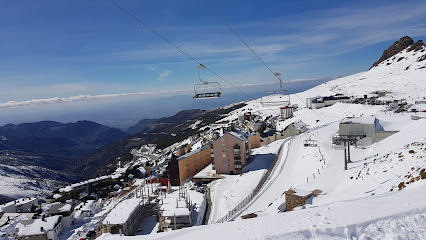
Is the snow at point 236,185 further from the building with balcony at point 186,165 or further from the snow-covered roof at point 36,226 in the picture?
the snow-covered roof at point 36,226

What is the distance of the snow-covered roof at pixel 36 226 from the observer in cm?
3731

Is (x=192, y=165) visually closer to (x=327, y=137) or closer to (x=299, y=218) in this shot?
(x=327, y=137)

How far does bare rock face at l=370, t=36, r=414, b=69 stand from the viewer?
500 ft

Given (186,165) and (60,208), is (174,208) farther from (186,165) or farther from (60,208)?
(60,208)

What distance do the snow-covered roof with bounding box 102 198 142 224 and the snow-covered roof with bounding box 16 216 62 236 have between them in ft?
40.5

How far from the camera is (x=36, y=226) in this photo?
38.7m

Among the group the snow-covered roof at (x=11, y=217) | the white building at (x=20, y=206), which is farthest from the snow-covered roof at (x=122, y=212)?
the white building at (x=20, y=206)

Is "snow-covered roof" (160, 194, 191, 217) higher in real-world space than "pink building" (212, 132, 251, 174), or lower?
lower

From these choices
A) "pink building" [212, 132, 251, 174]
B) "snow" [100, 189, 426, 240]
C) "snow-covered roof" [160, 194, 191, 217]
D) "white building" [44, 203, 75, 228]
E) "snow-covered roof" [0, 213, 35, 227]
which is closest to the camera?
→ "snow" [100, 189, 426, 240]

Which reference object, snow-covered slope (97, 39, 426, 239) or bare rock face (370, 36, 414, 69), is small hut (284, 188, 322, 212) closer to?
snow-covered slope (97, 39, 426, 239)

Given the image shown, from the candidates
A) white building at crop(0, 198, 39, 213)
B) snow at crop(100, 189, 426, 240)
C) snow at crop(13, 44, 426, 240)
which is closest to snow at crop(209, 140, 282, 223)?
snow at crop(13, 44, 426, 240)

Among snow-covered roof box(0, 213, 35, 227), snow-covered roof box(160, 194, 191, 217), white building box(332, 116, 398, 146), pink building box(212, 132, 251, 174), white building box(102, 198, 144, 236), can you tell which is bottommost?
snow-covered roof box(0, 213, 35, 227)

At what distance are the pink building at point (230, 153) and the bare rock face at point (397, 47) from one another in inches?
6097

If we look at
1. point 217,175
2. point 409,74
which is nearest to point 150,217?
point 217,175
